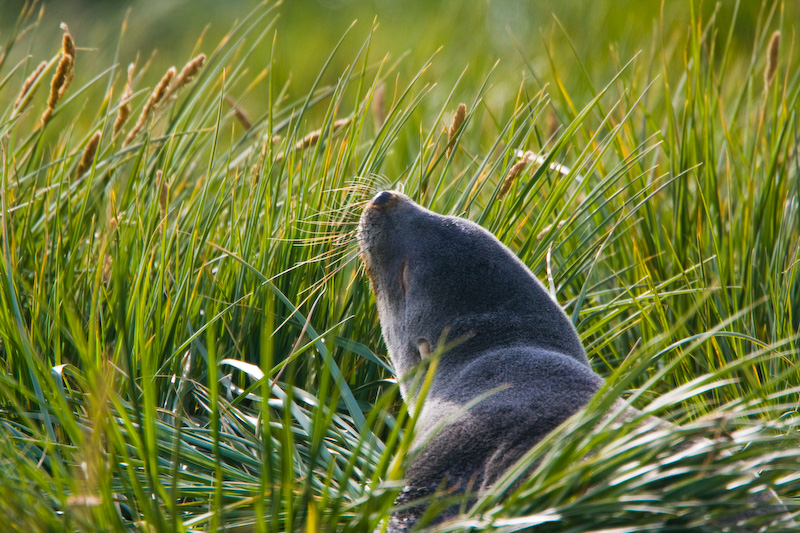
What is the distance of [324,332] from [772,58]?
6.46 ft

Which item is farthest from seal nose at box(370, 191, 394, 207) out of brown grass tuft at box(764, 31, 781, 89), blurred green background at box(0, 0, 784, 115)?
blurred green background at box(0, 0, 784, 115)

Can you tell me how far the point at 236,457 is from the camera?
69.6 inches

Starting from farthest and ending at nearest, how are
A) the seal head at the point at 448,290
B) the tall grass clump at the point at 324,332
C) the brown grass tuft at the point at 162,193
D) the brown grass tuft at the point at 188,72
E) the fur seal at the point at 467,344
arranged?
the brown grass tuft at the point at 188,72, the brown grass tuft at the point at 162,193, the seal head at the point at 448,290, the fur seal at the point at 467,344, the tall grass clump at the point at 324,332

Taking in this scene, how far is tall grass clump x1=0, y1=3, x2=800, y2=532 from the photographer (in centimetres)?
131

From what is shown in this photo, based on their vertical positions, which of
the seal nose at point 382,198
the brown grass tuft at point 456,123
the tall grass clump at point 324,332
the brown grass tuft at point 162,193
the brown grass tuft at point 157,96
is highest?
the brown grass tuft at point 157,96

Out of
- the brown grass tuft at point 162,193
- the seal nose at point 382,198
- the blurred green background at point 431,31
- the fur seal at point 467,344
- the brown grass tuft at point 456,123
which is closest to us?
the fur seal at point 467,344

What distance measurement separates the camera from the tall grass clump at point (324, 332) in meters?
1.31

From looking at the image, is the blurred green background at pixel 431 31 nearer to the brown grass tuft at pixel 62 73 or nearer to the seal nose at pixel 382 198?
the brown grass tuft at pixel 62 73

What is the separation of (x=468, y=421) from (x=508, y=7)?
5446 millimetres

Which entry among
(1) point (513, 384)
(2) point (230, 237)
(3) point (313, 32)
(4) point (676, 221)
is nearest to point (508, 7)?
(3) point (313, 32)

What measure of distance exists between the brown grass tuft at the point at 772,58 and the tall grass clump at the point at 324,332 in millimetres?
18

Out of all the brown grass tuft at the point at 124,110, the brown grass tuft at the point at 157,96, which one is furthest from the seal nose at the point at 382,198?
the brown grass tuft at the point at 124,110

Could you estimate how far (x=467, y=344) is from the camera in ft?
5.91

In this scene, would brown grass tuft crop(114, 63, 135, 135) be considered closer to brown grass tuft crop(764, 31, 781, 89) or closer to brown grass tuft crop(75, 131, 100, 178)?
brown grass tuft crop(75, 131, 100, 178)
